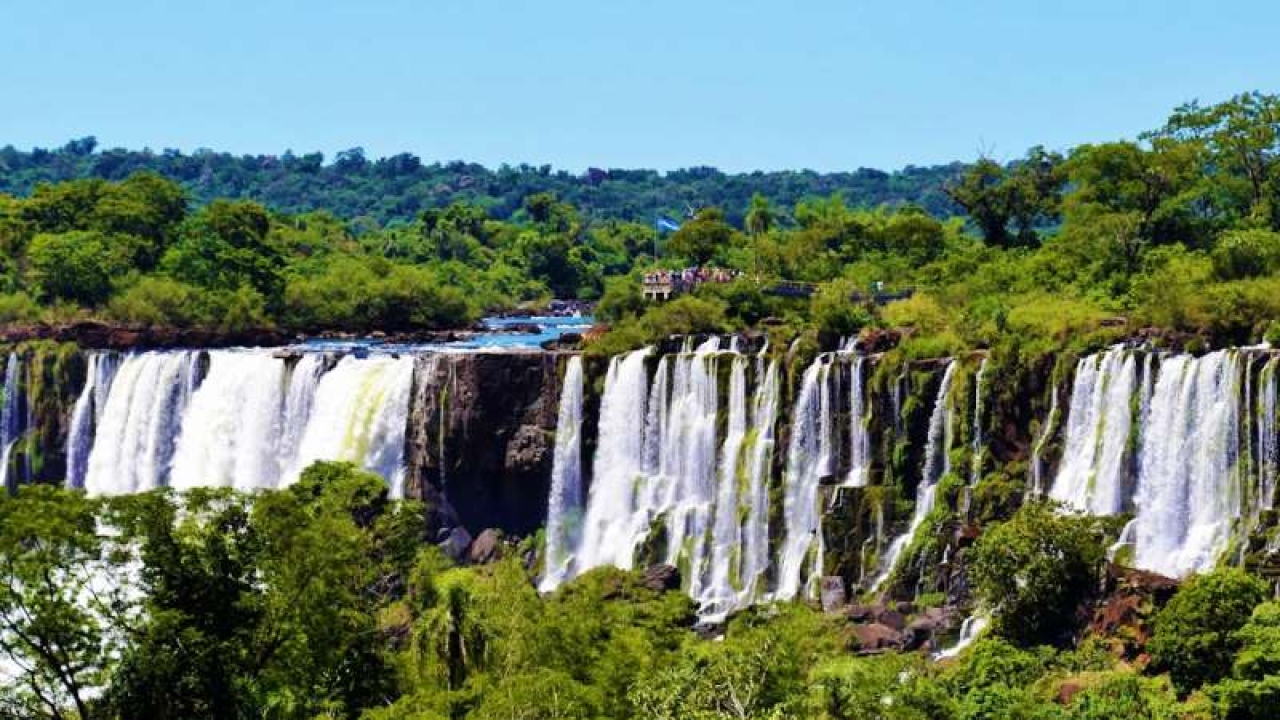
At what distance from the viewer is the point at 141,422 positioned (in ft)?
216

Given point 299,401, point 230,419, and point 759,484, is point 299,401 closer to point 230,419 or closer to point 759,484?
point 230,419

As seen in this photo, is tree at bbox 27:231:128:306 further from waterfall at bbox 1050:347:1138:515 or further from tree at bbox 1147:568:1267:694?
tree at bbox 1147:568:1267:694

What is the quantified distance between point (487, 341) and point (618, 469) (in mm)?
23724

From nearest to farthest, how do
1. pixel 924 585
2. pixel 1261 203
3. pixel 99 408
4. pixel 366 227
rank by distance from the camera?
pixel 924 585 < pixel 1261 203 < pixel 99 408 < pixel 366 227

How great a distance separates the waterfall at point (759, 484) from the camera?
172 ft

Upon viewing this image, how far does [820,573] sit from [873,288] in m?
21.1

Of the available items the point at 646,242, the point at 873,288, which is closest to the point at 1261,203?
the point at 873,288

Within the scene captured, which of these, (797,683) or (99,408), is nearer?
(797,683)

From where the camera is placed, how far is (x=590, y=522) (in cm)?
5750

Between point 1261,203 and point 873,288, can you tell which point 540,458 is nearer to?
point 873,288

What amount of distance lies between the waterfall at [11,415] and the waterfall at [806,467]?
102 feet

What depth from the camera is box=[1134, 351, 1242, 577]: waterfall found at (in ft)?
143

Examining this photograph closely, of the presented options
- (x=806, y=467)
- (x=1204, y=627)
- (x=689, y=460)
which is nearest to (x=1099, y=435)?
(x=806, y=467)

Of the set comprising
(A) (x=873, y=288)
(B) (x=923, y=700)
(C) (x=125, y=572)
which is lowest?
(B) (x=923, y=700)
